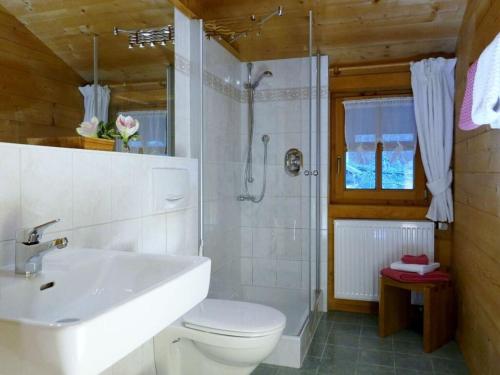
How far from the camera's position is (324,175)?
3188mm

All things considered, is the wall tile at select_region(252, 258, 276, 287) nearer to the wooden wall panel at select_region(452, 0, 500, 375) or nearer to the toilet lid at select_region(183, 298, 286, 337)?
the toilet lid at select_region(183, 298, 286, 337)

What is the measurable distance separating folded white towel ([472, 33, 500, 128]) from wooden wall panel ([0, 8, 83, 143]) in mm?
1558

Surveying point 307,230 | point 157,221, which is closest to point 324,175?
point 307,230

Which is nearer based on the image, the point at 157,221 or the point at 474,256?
the point at 157,221

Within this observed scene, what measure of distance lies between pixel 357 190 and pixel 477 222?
1.21m

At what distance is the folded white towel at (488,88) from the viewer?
4.70 ft

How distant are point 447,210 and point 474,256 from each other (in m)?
0.74

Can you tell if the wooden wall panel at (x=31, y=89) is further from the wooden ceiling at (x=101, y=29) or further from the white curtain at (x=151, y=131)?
the white curtain at (x=151, y=131)

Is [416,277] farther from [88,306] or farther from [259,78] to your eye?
[88,306]

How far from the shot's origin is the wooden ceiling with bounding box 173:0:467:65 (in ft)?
8.46

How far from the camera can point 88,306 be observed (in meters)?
1.13

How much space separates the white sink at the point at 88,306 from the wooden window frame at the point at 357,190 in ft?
7.87

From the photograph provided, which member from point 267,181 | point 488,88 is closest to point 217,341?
point 267,181

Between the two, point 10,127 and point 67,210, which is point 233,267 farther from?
point 10,127
